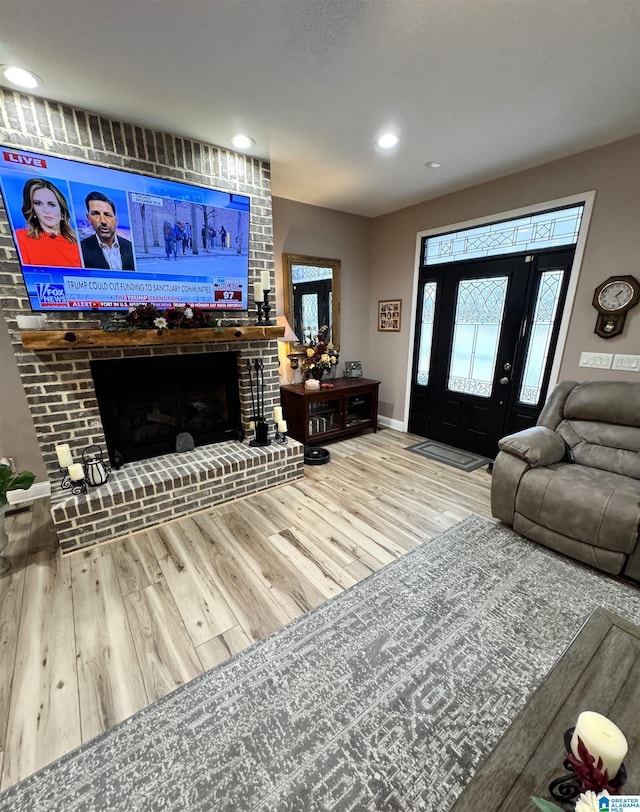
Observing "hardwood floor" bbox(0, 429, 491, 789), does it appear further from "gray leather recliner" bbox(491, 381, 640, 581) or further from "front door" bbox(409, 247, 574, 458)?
"front door" bbox(409, 247, 574, 458)

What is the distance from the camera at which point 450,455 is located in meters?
3.75

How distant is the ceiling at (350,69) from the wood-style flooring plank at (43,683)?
2778 mm

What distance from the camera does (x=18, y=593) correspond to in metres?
1.89

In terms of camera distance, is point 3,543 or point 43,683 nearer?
point 43,683

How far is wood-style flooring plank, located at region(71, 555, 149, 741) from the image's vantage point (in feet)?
4.40

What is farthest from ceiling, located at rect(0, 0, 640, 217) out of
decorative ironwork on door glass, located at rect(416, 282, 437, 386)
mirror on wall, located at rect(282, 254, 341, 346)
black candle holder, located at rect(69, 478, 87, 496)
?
black candle holder, located at rect(69, 478, 87, 496)

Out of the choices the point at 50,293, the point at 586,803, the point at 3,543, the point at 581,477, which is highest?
the point at 50,293

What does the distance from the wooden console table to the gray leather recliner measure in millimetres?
1926

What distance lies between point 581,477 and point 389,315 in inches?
114

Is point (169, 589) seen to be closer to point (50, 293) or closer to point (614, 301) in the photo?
point (50, 293)

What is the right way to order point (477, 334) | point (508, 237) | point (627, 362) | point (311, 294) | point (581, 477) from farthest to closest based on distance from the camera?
point (311, 294) < point (477, 334) < point (508, 237) < point (627, 362) < point (581, 477)

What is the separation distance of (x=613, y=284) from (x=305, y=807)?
358cm

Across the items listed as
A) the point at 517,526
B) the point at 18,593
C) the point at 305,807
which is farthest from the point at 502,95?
the point at 18,593

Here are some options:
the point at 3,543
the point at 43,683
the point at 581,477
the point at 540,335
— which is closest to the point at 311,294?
the point at 540,335
